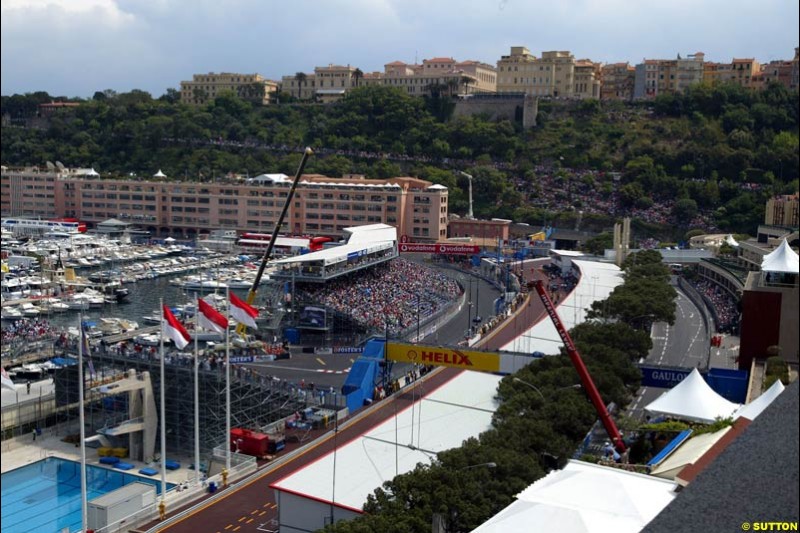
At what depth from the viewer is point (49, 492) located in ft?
43.4

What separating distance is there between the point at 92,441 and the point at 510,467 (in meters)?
8.36

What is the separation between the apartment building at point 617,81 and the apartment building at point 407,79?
8004 mm

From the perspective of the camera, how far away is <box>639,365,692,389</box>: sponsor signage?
15770 millimetres

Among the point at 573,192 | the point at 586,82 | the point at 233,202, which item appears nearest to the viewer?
the point at 233,202

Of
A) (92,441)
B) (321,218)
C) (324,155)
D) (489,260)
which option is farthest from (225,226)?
(92,441)

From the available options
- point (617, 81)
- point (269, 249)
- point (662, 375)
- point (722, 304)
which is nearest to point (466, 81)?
point (617, 81)

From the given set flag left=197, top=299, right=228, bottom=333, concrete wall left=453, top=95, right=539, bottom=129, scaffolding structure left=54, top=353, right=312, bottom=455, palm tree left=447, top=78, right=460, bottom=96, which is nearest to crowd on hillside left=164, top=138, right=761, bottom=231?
concrete wall left=453, top=95, right=539, bottom=129

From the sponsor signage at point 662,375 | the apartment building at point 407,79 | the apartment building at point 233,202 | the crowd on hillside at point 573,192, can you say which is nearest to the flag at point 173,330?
the sponsor signage at point 662,375

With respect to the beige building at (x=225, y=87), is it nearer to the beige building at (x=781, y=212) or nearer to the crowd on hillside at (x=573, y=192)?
the crowd on hillside at (x=573, y=192)

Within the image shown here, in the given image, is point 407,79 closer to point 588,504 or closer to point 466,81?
point 466,81

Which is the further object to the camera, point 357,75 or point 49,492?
point 357,75

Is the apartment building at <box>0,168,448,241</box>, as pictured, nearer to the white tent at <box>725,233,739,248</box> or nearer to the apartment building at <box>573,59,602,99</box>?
the white tent at <box>725,233,739,248</box>

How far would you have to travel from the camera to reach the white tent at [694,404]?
40.8 ft

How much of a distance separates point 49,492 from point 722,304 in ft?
59.6
